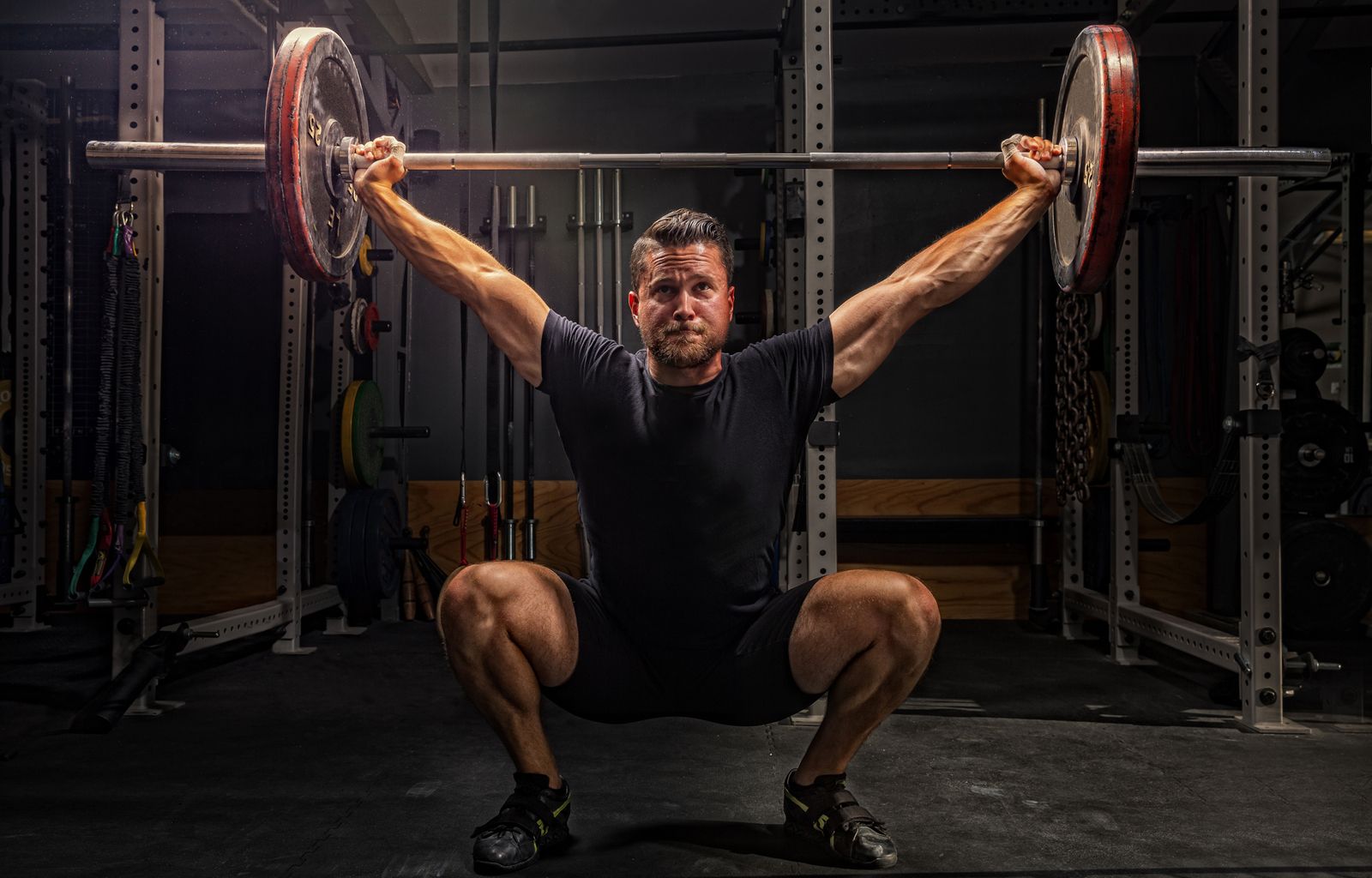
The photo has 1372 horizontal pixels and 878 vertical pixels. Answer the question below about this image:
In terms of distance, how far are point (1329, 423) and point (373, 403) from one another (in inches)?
149

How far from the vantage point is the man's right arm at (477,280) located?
1794 mm

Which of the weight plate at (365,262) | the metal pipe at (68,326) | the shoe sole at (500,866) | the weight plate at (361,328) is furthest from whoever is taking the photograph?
the weight plate at (365,262)

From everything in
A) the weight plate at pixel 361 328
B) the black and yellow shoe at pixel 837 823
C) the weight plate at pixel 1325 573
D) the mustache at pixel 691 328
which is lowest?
the black and yellow shoe at pixel 837 823

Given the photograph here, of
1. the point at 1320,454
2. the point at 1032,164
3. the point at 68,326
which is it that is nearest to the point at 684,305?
the point at 1032,164

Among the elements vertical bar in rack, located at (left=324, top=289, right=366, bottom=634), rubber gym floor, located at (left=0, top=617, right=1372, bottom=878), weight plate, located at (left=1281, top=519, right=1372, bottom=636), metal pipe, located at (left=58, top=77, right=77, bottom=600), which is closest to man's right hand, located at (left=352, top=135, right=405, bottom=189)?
rubber gym floor, located at (left=0, top=617, right=1372, bottom=878)

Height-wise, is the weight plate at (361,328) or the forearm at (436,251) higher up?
the weight plate at (361,328)

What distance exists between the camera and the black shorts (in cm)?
167

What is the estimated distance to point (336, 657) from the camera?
3508mm

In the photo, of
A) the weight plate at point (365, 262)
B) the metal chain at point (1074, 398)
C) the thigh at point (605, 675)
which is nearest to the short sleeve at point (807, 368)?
the thigh at point (605, 675)

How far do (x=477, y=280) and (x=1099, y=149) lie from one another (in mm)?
1161

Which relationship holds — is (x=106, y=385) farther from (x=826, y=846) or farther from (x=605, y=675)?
(x=826, y=846)

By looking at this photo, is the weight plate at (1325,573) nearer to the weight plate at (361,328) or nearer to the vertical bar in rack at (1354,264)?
the vertical bar in rack at (1354,264)

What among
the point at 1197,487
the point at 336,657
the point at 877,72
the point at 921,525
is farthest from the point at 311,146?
the point at 1197,487

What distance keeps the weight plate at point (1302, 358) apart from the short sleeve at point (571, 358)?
9.57 feet
